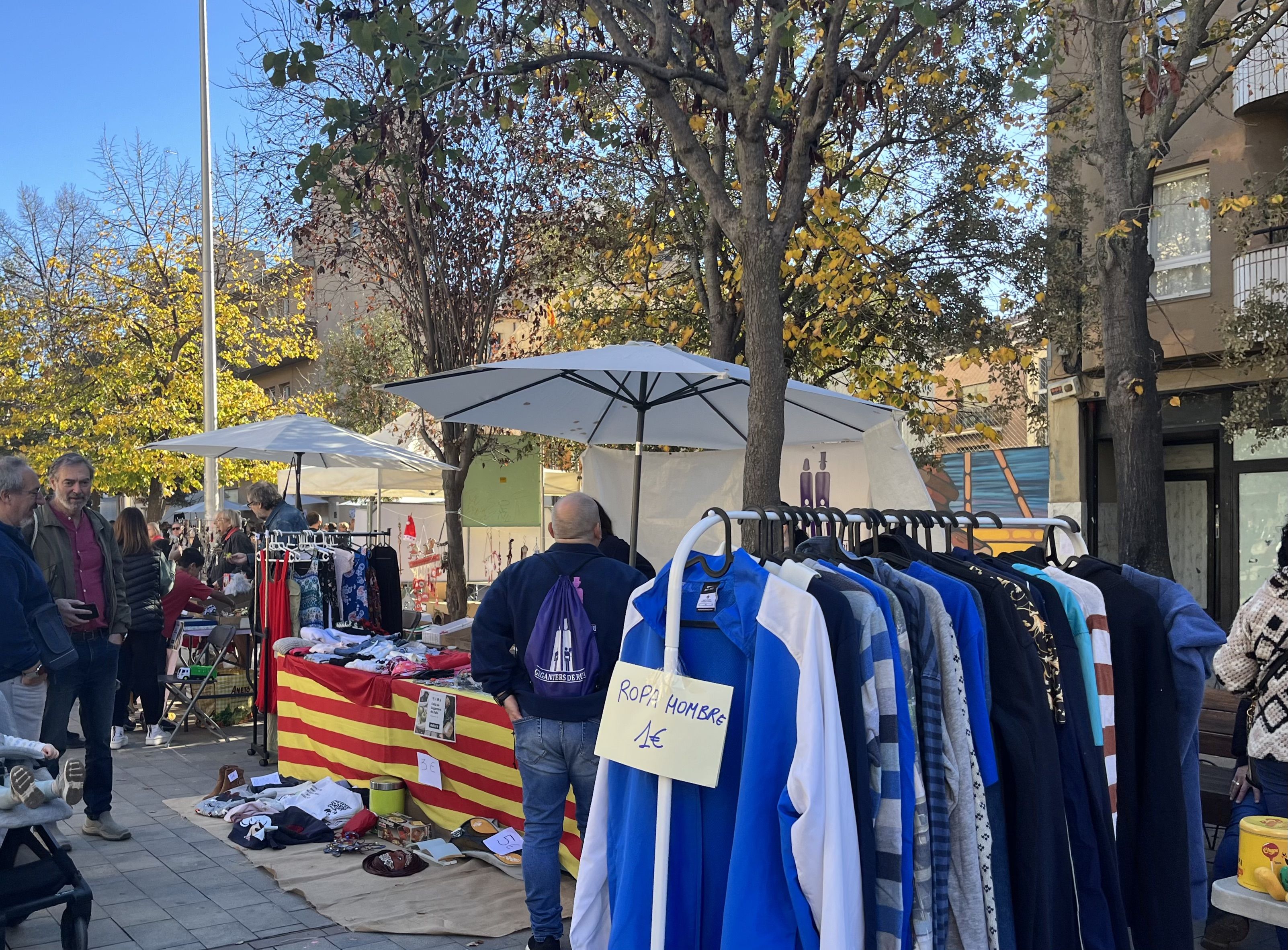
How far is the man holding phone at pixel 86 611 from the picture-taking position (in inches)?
223

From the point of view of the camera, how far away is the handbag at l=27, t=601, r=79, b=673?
4.93 meters

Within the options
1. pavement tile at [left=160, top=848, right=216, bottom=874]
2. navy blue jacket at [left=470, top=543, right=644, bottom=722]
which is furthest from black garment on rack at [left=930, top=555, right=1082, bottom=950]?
pavement tile at [left=160, top=848, right=216, bottom=874]

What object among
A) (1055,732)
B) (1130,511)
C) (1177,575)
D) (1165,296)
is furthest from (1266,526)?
(1055,732)

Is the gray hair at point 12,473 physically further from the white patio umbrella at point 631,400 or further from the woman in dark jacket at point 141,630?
the woman in dark jacket at point 141,630

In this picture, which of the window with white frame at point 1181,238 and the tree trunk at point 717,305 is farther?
the window with white frame at point 1181,238

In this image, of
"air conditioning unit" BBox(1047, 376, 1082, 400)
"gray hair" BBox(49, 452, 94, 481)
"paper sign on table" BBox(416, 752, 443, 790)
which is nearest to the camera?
"gray hair" BBox(49, 452, 94, 481)

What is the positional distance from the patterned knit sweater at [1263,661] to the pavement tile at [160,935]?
4.61 meters

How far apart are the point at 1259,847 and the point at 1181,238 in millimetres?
14671

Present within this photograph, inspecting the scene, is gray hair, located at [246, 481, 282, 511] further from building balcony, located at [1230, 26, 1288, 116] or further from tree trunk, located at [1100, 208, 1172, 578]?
building balcony, located at [1230, 26, 1288, 116]

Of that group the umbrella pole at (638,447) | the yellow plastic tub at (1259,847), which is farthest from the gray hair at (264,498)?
the yellow plastic tub at (1259,847)

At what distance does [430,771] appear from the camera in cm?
629

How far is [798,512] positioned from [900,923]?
→ 1131 mm

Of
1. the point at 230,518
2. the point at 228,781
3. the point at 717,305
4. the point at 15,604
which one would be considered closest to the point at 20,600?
the point at 15,604

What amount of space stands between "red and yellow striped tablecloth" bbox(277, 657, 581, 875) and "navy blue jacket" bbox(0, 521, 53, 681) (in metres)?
2.18
